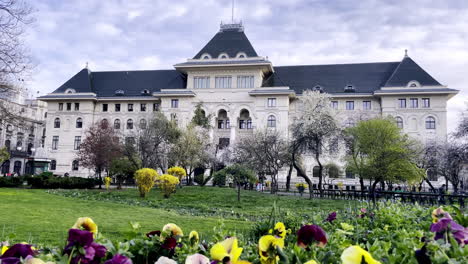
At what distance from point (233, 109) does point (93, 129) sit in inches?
789

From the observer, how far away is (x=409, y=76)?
50656mm

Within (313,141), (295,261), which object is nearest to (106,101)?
(313,141)

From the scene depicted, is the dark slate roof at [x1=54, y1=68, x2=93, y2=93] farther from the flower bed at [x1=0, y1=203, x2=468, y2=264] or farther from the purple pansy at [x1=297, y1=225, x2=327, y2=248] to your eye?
the purple pansy at [x1=297, y1=225, x2=327, y2=248]

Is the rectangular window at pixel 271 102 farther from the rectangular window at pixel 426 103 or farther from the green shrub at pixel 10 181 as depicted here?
the green shrub at pixel 10 181

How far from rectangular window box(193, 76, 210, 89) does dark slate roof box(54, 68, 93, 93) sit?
19.8 meters

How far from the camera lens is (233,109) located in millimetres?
51469

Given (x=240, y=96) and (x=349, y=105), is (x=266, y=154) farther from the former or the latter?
(x=349, y=105)

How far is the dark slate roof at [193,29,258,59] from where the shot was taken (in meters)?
53.3

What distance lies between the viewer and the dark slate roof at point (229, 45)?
53344 millimetres

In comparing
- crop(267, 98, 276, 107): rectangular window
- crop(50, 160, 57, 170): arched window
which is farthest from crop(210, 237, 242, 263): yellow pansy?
crop(50, 160, 57, 170): arched window

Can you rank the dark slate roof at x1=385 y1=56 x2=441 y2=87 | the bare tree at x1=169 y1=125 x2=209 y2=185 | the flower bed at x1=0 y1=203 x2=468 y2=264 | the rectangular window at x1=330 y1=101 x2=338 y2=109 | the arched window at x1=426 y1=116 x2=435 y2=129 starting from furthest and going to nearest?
1. the rectangular window at x1=330 y1=101 x2=338 y2=109
2. the dark slate roof at x1=385 y1=56 x2=441 y2=87
3. the arched window at x1=426 y1=116 x2=435 y2=129
4. the bare tree at x1=169 y1=125 x2=209 y2=185
5. the flower bed at x1=0 y1=203 x2=468 y2=264

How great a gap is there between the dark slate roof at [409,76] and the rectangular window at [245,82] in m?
19.7

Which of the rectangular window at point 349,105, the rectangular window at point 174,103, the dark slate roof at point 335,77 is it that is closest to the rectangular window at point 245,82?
the dark slate roof at point 335,77

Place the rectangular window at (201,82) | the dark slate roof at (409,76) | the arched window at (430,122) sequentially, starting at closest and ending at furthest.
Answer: the arched window at (430,122) → the dark slate roof at (409,76) → the rectangular window at (201,82)
